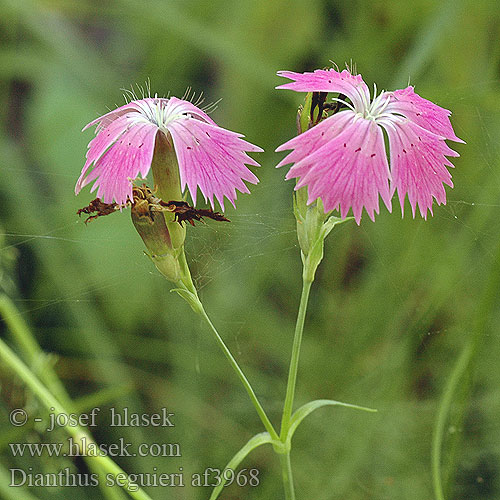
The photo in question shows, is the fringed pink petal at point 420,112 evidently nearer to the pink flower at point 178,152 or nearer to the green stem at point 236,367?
the pink flower at point 178,152

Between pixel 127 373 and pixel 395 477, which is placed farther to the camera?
pixel 127 373

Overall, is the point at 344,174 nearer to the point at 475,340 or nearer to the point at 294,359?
the point at 294,359

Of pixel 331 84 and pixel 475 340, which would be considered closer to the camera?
pixel 331 84

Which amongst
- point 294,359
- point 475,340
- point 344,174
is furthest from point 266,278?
point 344,174

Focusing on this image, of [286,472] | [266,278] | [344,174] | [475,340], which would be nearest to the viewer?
[344,174]

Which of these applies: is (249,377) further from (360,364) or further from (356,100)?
(356,100)

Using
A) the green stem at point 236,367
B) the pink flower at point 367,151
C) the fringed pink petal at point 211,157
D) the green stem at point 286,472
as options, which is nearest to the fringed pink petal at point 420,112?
the pink flower at point 367,151

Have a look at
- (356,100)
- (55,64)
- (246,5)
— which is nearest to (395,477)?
(356,100)
